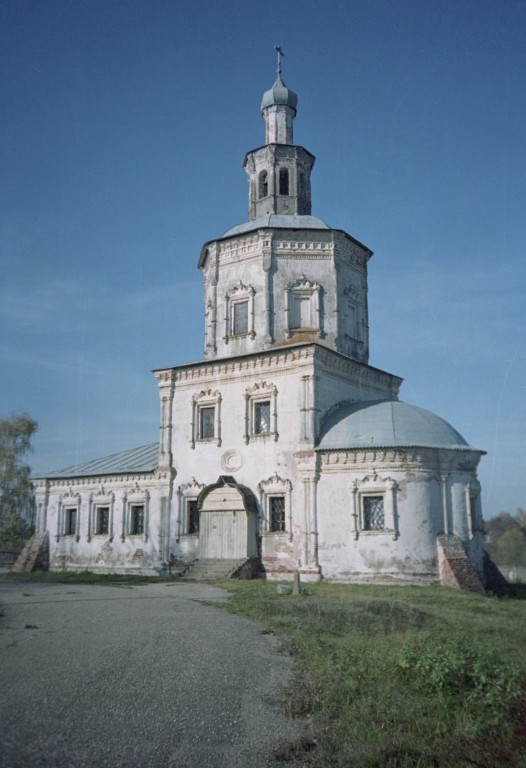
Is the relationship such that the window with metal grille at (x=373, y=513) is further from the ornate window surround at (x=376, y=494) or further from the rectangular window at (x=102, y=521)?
the rectangular window at (x=102, y=521)

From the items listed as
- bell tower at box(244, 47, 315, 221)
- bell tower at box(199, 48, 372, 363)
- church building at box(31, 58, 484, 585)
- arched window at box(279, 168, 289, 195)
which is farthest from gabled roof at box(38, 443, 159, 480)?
arched window at box(279, 168, 289, 195)

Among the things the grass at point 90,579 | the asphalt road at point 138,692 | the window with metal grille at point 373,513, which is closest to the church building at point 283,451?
the window with metal grille at point 373,513

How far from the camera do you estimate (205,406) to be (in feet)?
80.8

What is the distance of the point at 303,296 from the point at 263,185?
18.7 feet

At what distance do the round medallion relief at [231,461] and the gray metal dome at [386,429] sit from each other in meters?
3.31

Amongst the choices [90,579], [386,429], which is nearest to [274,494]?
[386,429]

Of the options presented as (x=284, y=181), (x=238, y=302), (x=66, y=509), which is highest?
(x=284, y=181)

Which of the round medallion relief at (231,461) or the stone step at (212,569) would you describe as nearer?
the stone step at (212,569)

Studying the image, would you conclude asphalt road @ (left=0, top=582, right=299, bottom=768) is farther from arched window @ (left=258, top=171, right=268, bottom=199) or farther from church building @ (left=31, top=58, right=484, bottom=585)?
arched window @ (left=258, top=171, right=268, bottom=199)

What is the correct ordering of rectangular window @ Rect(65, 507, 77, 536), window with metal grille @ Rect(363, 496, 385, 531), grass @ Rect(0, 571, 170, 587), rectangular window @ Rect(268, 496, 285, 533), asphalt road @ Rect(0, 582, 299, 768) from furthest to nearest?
1. rectangular window @ Rect(65, 507, 77, 536)
2. rectangular window @ Rect(268, 496, 285, 533)
3. grass @ Rect(0, 571, 170, 587)
4. window with metal grille @ Rect(363, 496, 385, 531)
5. asphalt road @ Rect(0, 582, 299, 768)

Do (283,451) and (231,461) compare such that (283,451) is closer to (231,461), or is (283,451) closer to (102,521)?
(231,461)

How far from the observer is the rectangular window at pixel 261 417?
76.1 ft

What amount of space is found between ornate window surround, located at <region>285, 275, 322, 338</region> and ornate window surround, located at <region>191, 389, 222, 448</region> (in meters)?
3.71

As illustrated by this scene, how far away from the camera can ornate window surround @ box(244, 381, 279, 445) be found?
22719 millimetres
